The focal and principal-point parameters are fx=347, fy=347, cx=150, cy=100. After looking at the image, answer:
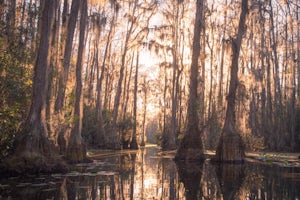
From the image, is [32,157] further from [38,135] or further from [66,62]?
[66,62]

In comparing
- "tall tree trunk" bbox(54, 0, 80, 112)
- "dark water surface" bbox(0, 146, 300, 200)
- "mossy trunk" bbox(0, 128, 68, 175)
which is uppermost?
"tall tree trunk" bbox(54, 0, 80, 112)

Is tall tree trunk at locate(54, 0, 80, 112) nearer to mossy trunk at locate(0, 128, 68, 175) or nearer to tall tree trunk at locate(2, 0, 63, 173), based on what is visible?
tall tree trunk at locate(2, 0, 63, 173)

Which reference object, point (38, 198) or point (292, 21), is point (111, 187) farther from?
point (292, 21)

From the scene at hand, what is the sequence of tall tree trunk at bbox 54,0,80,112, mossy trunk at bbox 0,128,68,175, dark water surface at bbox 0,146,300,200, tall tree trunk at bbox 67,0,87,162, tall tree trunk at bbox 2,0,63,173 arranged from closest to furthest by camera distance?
dark water surface at bbox 0,146,300,200 < mossy trunk at bbox 0,128,68,175 < tall tree trunk at bbox 2,0,63,173 < tall tree trunk at bbox 67,0,87,162 < tall tree trunk at bbox 54,0,80,112

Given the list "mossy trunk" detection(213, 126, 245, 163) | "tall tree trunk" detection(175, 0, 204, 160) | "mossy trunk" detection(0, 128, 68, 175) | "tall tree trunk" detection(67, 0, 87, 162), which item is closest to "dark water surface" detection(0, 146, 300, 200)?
"mossy trunk" detection(0, 128, 68, 175)

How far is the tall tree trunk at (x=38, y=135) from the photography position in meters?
8.09

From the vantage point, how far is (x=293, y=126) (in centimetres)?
2634

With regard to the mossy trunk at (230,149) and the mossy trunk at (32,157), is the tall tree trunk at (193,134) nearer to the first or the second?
the mossy trunk at (230,149)

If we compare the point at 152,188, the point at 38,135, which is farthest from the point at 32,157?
the point at 152,188

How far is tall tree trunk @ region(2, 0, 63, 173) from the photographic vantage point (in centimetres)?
809

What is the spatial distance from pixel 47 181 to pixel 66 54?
7.39m

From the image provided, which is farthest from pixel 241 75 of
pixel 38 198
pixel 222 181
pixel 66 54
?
pixel 38 198

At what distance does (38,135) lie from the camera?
8562 mm

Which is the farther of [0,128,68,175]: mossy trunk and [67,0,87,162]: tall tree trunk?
[67,0,87,162]: tall tree trunk
